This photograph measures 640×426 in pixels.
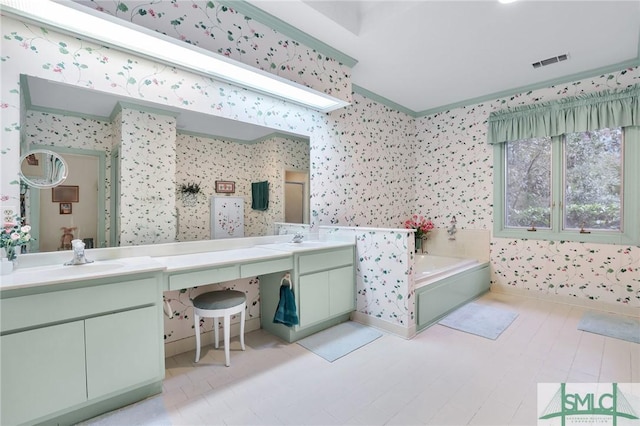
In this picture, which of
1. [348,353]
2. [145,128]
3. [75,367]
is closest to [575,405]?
[348,353]

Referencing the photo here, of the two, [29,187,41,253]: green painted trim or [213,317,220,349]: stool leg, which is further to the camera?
[213,317,220,349]: stool leg

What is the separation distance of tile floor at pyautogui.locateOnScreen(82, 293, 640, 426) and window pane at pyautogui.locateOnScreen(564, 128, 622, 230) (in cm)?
136

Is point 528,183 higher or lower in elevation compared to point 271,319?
higher

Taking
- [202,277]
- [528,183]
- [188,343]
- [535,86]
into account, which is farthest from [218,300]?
[535,86]

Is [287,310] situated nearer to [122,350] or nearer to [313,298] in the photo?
[313,298]

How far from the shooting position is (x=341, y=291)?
282cm

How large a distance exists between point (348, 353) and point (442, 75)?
10.1 ft

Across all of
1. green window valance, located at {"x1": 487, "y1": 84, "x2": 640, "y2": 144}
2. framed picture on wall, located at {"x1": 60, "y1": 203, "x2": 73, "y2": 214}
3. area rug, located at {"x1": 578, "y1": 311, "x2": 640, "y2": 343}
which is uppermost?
green window valance, located at {"x1": 487, "y1": 84, "x2": 640, "y2": 144}

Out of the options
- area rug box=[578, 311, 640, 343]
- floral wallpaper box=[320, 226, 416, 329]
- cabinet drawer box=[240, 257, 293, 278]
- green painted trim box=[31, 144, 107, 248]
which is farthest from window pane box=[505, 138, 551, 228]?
green painted trim box=[31, 144, 107, 248]

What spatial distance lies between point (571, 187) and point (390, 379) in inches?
124

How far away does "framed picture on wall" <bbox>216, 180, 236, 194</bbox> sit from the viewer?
243 centimetres

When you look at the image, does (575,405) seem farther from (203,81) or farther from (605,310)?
(203,81)

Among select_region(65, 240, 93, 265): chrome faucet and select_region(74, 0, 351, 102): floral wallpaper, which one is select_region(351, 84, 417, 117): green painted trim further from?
select_region(65, 240, 93, 265): chrome faucet

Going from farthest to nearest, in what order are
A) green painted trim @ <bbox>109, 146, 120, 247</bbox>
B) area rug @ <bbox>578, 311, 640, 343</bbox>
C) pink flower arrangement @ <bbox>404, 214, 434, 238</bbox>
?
1. pink flower arrangement @ <bbox>404, 214, 434, 238</bbox>
2. area rug @ <bbox>578, 311, 640, 343</bbox>
3. green painted trim @ <bbox>109, 146, 120, 247</bbox>
